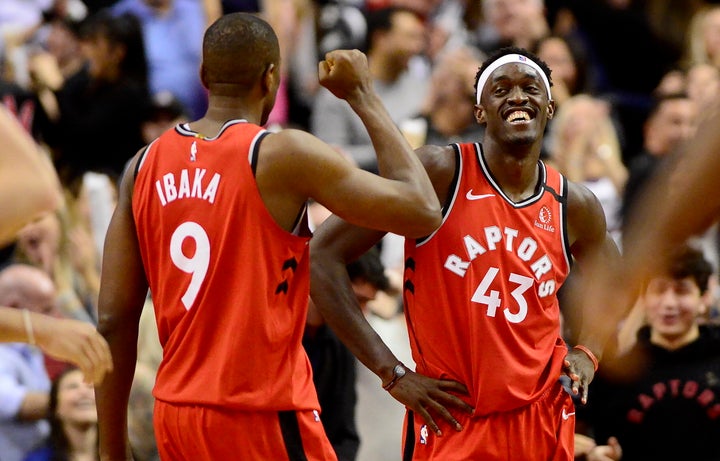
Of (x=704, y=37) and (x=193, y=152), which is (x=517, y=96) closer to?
(x=193, y=152)

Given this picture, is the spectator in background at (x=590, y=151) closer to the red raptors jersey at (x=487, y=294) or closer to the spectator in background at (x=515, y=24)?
the spectator in background at (x=515, y=24)

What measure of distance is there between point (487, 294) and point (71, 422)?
3.08 m

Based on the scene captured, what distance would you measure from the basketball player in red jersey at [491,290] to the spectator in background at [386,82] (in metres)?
5.25

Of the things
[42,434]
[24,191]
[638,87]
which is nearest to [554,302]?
[24,191]

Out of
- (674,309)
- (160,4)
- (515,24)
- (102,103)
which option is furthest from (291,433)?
(515,24)

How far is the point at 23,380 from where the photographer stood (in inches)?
321

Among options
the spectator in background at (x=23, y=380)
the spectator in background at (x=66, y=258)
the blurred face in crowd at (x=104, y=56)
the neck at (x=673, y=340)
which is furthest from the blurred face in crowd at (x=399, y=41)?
the neck at (x=673, y=340)

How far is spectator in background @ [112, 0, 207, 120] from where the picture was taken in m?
11.9

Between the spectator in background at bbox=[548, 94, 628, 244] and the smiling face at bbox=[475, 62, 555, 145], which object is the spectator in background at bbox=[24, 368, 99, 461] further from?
the spectator in background at bbox=[548, 94, 628, 244]

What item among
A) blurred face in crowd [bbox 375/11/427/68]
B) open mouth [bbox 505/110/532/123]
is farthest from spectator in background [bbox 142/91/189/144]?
open mouth [bbox 505/110/532/123]

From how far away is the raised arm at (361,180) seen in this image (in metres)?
4.84

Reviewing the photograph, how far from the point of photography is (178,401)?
508cm

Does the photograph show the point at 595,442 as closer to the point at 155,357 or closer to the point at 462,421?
the point at 462,421

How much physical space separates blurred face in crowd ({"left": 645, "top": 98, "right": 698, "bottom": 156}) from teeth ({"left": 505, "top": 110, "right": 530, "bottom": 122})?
15.6ft
